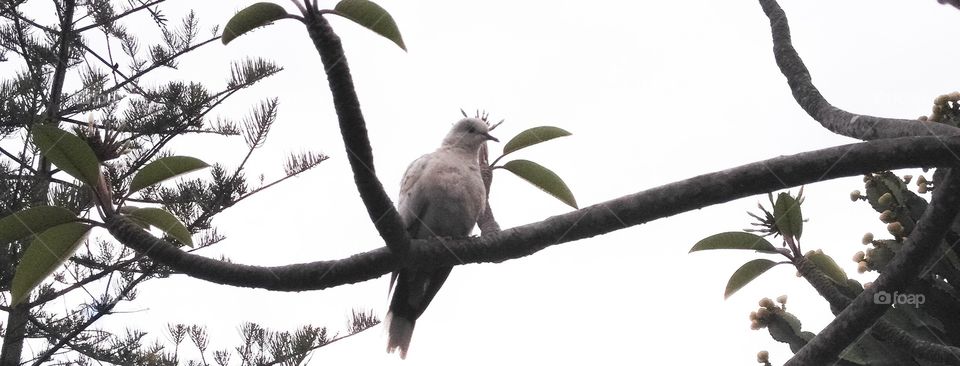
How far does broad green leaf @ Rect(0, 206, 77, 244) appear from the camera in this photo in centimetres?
248

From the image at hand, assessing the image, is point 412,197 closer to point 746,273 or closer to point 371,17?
point 746,273

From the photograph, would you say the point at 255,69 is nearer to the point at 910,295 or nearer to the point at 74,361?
the point at 74,361

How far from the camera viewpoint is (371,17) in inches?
84.0

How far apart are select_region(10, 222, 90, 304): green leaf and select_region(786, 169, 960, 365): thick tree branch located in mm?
2360

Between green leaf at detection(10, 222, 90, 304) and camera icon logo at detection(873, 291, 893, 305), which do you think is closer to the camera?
green leaf at detection(10, 222, 90, 304)

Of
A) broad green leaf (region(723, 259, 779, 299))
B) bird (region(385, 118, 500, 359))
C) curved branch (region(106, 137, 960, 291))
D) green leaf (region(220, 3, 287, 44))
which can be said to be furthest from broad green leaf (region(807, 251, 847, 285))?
green leaf (region(220, 3, 287, 44))

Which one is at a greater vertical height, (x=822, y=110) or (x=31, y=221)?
(x=822, y=110)

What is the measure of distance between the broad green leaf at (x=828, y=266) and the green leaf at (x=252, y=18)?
2.43 m

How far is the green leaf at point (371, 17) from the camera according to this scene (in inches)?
83.3

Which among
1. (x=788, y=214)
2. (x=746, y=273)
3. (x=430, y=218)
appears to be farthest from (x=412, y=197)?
(x=788, y=214)

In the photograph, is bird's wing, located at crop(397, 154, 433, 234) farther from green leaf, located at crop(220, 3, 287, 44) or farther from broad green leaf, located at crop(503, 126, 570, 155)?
green leaf, located at crop(220, 3, 287, 44)

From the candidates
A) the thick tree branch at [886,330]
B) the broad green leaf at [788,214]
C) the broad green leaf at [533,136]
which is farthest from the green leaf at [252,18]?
the thick tree branch at [886,330]

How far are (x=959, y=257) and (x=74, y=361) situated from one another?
740 cm

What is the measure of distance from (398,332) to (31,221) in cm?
224
